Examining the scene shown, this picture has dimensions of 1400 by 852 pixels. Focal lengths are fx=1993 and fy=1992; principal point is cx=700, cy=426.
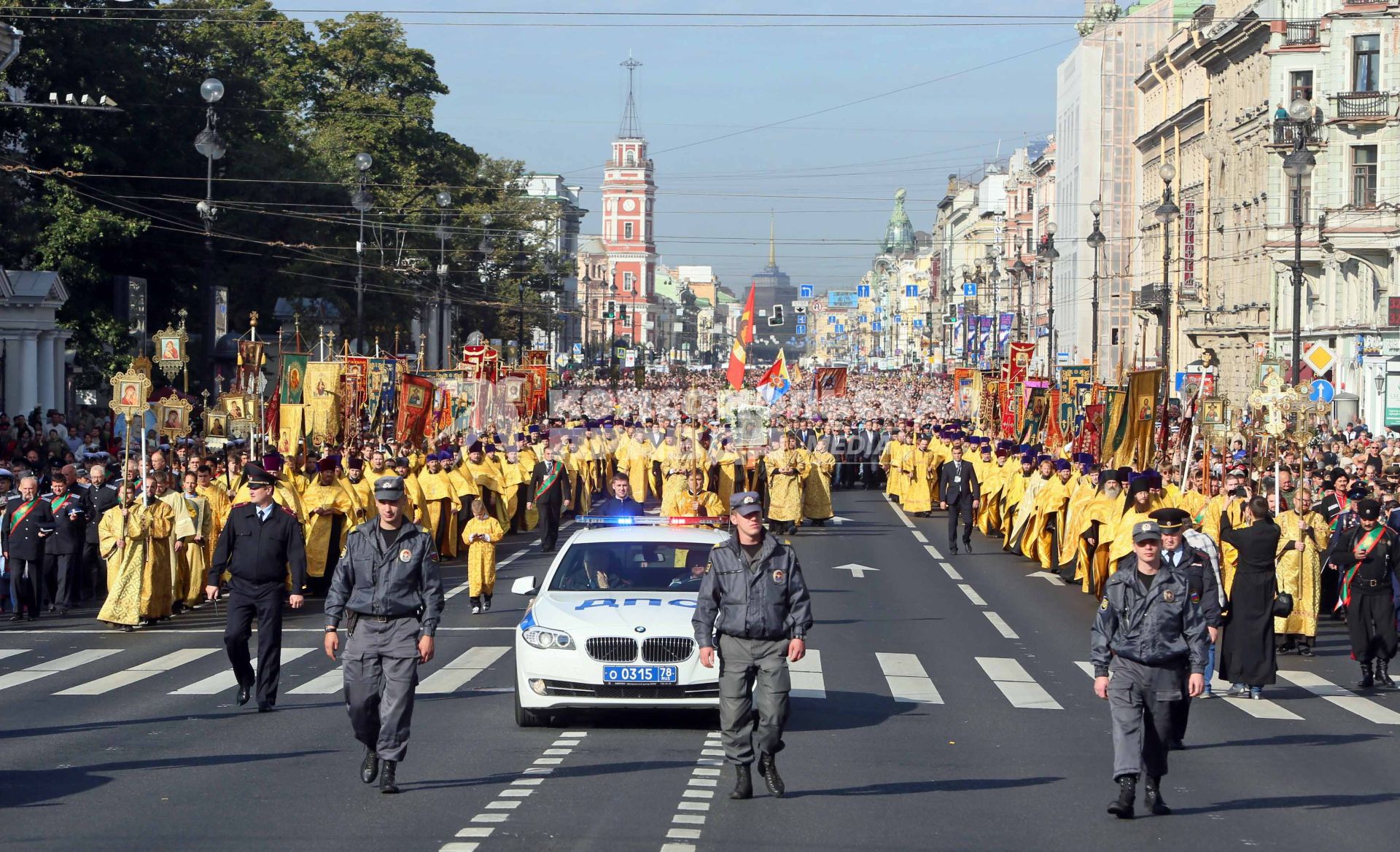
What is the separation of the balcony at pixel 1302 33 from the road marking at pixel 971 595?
Answer: 35395mm

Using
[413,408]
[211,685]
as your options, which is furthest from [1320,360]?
[211,685]

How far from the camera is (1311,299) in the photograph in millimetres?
54094

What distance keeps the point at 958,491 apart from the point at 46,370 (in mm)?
21203

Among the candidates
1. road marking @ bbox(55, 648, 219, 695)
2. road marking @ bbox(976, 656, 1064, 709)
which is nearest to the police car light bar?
road marking @ bbox(976, 656, 1064, 709)

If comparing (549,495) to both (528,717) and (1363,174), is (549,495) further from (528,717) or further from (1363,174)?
(1363,174)

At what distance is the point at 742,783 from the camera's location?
9500 millimetres

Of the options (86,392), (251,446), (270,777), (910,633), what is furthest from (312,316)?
(270,777)

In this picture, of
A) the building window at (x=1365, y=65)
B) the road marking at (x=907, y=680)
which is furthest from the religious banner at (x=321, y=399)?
the building window at (x=1365, y=65)

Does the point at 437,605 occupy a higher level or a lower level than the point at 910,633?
higher

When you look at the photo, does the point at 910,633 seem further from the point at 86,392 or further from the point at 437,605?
the point at 86,392

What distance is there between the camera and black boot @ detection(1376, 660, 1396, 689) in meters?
15.8

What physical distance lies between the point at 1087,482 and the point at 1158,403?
150 centimetres

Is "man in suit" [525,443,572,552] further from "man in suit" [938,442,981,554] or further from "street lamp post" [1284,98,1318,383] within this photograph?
"street lamp post" [1284,98,1318,383]

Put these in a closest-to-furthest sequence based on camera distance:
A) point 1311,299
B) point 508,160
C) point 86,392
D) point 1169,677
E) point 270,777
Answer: point 1169,677, point 270,777, point 86,392, point 1311,299, point 508,160
